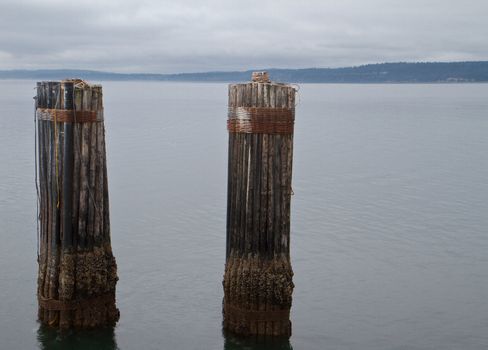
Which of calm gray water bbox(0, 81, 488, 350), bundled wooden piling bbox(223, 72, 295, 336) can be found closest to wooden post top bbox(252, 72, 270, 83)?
bundled wooden piling bbox(223, 72, 295, 336)

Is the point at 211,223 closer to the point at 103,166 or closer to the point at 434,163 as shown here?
the point at 103,166

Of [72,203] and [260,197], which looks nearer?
[260,197]

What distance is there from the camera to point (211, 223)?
81.8ft

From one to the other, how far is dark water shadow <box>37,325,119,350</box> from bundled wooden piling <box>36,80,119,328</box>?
0.90 feet

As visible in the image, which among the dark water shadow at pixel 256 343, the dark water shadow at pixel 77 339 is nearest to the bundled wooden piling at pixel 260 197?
the dark water shadow at pixel 256 343

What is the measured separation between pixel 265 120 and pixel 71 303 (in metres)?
4.68

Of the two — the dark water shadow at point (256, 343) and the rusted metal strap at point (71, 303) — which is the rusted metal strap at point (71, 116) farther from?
the dark water shadow at point (256, 343)

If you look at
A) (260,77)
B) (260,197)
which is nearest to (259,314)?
(260,197)

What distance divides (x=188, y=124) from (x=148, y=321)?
63.4 metres

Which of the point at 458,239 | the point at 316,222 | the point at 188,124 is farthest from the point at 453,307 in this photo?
the point at 188,124

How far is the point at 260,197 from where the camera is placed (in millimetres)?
11891

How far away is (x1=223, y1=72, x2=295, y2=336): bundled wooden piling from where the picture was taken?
11.8 meters

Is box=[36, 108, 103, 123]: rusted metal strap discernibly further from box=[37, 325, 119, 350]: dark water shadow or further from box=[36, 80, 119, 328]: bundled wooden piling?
box=[37, 325, 119, 350]: dark water shadow

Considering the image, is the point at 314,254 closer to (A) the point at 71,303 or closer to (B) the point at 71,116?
(A) the point at 71,303
